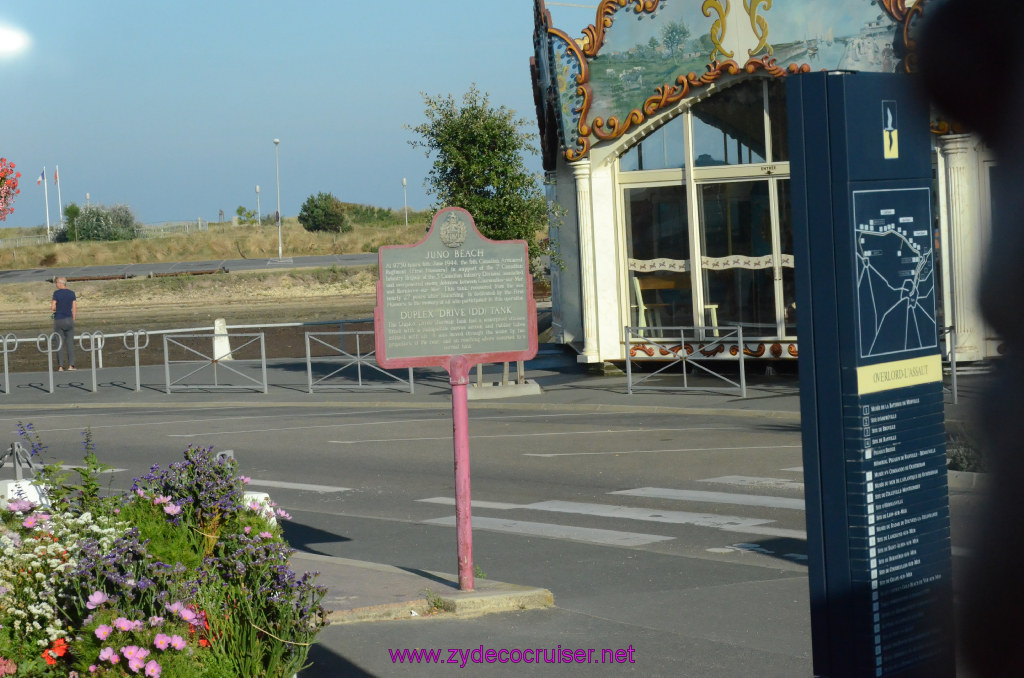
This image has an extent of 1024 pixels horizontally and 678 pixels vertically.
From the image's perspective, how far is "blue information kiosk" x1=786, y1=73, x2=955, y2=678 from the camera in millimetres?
2604

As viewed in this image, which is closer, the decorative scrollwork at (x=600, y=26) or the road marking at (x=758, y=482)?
the road marking at (x=758, y=482)

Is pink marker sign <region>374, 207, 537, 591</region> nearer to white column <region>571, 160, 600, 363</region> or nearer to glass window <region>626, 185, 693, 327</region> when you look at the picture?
white column <region>571, 160, 600, 363</region>

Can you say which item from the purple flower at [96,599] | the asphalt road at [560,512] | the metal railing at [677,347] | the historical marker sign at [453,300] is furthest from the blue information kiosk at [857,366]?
the metal railing at [677,347]

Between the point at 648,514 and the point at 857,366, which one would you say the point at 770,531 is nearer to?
the point at 648,514

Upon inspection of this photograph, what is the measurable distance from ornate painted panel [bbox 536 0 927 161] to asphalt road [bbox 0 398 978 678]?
20.6 feet

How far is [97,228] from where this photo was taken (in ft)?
307

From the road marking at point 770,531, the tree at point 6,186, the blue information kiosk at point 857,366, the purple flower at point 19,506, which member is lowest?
the road marking at point 770,531

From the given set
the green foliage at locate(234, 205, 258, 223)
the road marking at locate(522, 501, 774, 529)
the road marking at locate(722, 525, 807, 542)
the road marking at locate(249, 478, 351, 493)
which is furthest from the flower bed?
the green foliage at locate(234, 205, 258, 223)

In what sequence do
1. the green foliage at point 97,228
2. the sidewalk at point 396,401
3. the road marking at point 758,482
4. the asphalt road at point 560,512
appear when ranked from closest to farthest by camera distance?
1. the asphalt road at point 560,512
2. the sidewalk at point 396,401
3. the road marking at point 758,482
4. the green foliage at point 97,228

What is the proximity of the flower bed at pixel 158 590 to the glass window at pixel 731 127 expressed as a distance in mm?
16853

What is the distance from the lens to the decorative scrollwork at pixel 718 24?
20.5m

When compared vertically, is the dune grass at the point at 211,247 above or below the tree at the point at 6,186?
above

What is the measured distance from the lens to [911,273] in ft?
9.03

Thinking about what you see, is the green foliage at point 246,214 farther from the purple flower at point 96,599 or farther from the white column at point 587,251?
the purple flower at point 96,599
